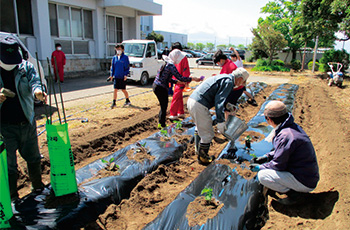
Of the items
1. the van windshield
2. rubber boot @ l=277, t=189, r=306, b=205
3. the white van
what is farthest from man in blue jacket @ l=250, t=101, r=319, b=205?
the van windshield

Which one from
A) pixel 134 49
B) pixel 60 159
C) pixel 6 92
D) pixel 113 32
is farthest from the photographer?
pixel 113 32

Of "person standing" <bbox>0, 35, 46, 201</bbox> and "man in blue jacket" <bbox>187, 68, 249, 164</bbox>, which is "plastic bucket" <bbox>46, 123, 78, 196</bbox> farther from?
"man in blue jacket" <bbox>187, 68, 249, 164</bbox>

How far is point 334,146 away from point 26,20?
12969 mm

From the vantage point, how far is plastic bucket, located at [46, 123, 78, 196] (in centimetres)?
246

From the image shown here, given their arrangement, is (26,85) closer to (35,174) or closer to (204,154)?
(35,174)

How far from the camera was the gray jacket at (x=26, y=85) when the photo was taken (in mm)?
2572

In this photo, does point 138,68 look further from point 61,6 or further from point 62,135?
point 62,135

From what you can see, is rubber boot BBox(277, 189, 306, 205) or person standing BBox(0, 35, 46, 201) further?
rubber boot BBox(277, 189, 306, 205)

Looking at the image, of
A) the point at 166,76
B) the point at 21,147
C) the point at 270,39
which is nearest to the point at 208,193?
the point at 21,147

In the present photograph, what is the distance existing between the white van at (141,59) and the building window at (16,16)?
4.68 m

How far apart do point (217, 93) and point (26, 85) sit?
2.35 m

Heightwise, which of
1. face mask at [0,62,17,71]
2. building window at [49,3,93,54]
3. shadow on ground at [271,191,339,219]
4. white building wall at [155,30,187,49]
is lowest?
shadow on ground at [271,191,339,219]

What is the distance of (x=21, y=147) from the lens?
109 inches

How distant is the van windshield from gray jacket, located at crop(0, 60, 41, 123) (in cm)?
868
